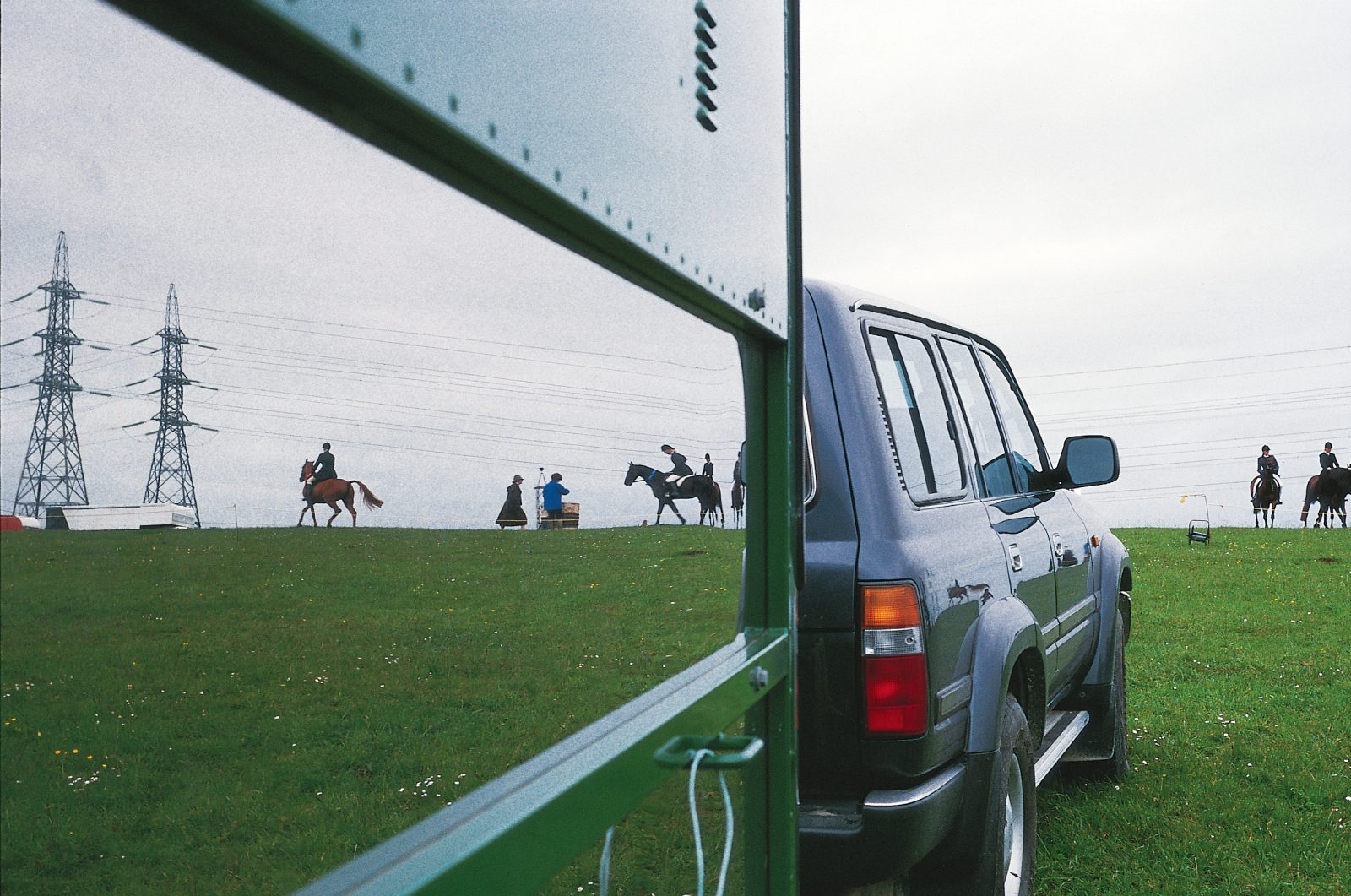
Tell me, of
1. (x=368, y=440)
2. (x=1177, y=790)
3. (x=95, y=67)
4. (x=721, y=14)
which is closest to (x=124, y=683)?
(x=368, y=440)

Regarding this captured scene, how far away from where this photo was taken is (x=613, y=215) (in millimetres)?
1334

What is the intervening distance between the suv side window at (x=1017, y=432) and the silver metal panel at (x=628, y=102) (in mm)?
2498

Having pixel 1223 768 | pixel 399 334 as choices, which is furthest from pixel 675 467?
pixel 1223 768

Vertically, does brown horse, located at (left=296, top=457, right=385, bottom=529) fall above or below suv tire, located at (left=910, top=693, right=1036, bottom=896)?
above

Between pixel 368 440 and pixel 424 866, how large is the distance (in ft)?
1.15

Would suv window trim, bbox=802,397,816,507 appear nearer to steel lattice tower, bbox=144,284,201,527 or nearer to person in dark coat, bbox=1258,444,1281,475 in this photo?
steel lattice tower, bbox=144,284,201,527

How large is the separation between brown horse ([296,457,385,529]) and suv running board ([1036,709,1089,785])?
3348mm

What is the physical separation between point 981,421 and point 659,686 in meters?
2.82

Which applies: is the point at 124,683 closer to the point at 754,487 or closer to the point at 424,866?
the point at 424,866

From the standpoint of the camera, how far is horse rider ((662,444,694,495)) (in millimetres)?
1774

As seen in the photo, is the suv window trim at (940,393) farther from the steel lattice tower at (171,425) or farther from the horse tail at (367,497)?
the steel lattice tower at (171,425)

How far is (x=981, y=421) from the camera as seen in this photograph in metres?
4.14

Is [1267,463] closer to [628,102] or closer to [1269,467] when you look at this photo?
[1269,467]

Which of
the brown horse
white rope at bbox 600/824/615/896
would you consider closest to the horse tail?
the brown horse
